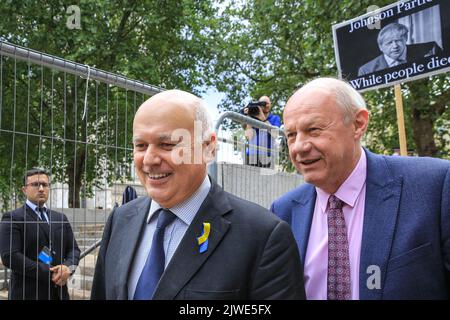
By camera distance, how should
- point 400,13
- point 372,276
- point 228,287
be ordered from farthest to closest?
point 400,13 < point 372,276 < point 228,287

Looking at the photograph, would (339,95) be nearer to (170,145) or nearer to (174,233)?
(170,145)

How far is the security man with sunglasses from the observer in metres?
3.58

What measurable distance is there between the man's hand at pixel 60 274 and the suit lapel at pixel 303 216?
216 cm

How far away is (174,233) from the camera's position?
1.85 metres

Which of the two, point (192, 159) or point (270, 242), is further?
point (192, 159)

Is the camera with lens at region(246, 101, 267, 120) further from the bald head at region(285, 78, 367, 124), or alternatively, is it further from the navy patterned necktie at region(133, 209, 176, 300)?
the navy patterned necktie at region(133, 209, 176, 300)

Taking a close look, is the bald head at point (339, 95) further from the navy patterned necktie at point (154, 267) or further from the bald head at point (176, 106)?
the navy patterned necktie at point (154, 267)

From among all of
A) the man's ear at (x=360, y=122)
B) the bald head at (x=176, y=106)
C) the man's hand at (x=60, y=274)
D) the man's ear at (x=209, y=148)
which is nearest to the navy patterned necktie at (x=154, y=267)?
the man's ear at (x=209, y=148)

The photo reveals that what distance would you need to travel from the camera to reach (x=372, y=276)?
6.51ft

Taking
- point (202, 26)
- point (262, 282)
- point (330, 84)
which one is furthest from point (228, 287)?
point (202, 26)

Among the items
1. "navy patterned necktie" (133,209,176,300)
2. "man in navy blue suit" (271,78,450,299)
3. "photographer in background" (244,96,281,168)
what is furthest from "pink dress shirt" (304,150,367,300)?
"photographer in background" (244,96,281,168)

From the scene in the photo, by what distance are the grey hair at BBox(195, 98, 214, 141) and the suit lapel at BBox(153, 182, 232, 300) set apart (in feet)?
0.72

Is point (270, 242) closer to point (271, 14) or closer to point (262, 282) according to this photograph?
point (262, 282)

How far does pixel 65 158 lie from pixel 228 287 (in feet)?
8.23
